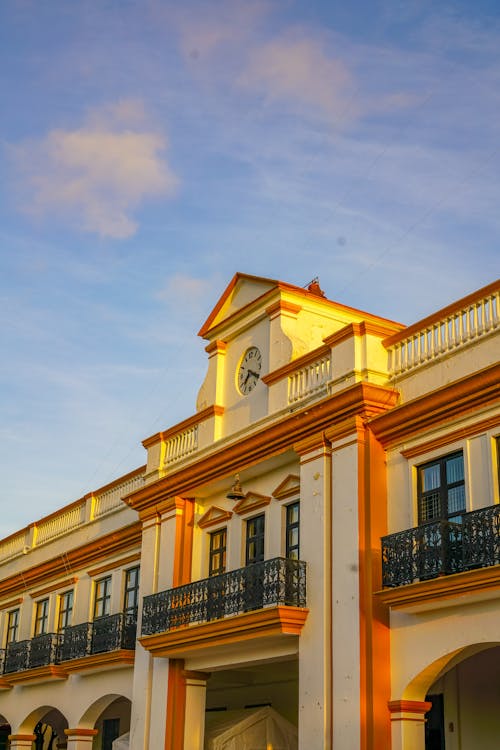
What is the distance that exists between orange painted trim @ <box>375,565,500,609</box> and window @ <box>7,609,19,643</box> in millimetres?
16589

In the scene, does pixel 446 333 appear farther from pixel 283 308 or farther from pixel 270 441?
pixel 283 308

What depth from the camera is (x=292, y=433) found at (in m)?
17.4

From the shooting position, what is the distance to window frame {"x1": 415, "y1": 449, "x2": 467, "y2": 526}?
1488 cm

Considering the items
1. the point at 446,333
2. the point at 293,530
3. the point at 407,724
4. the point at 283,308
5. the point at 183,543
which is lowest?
the point at 407,724

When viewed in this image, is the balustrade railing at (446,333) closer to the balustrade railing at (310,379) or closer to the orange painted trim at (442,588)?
the balustrade railing at (310,379)

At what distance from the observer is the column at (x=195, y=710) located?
63.1 feet

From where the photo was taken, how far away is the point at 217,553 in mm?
19953

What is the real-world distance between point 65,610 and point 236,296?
9913mm

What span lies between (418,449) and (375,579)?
205 cm

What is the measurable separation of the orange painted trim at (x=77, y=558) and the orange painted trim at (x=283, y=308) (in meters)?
6.14

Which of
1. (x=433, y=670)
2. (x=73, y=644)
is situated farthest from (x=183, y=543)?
(x=433, y=670)

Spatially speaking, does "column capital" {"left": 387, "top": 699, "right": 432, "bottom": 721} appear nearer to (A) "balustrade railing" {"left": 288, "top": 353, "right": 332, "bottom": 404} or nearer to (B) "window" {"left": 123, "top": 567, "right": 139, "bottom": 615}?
(A) "balustrade railing" {"left": 288, "top": 353, "right": 332, "bottom": 404}

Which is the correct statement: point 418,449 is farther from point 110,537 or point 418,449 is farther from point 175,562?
point 110,537

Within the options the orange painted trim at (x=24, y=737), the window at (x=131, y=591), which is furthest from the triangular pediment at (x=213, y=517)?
the orange painted trim at (x=24, y=737)
